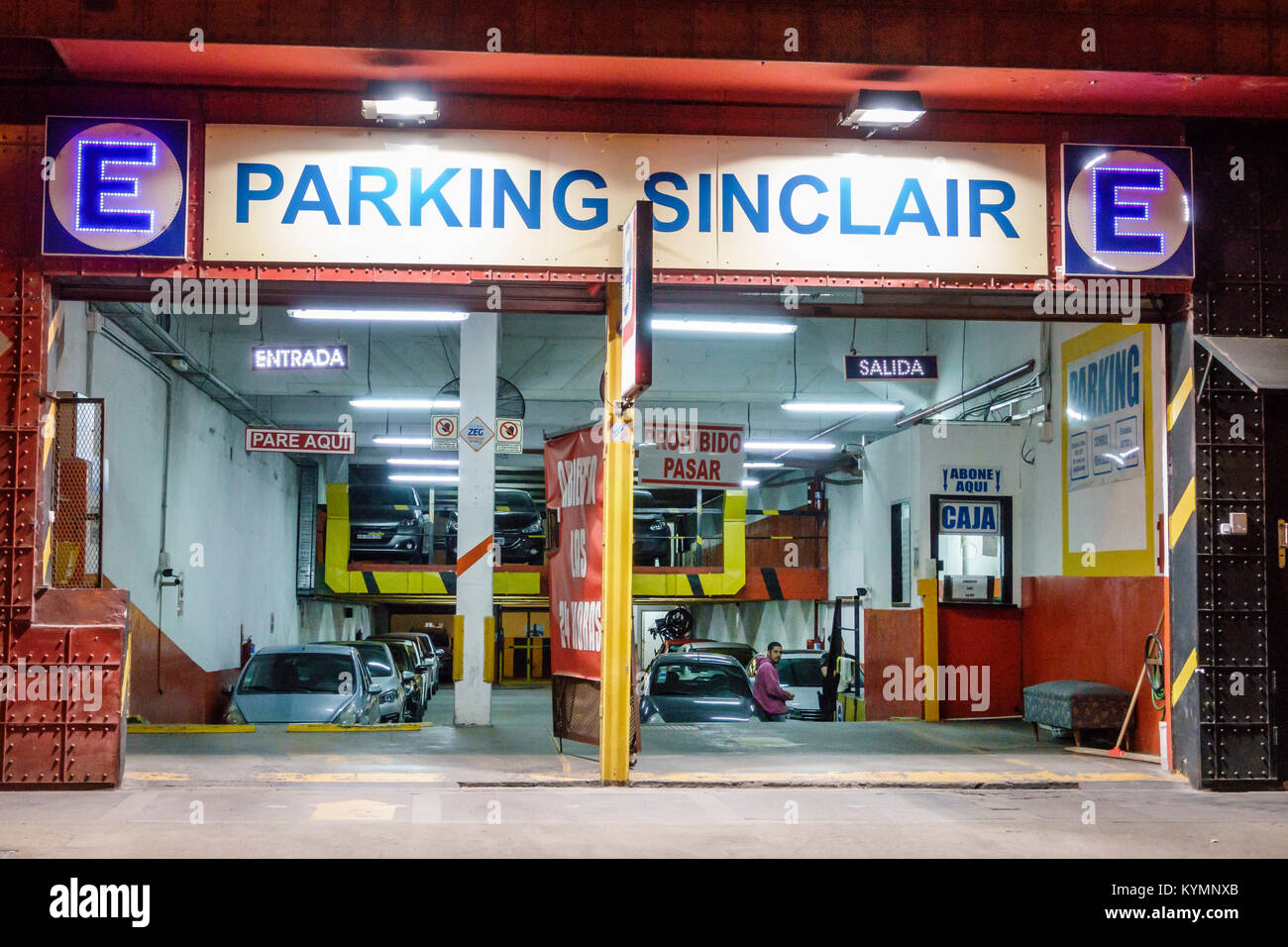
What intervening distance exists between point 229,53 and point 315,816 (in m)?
4.94

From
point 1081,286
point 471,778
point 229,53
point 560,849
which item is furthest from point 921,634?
point 229,53

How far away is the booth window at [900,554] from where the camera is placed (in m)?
15.2

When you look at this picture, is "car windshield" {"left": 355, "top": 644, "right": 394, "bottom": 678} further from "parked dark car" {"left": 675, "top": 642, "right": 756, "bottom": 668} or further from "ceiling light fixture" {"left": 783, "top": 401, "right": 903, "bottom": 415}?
"ceiling light fixture" {"left": 783, "top": 401, "right": 903, "bottom": 415}

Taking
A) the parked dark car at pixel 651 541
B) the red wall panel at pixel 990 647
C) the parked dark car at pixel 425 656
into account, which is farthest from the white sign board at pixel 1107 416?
the parked dark car at pixel 425 656

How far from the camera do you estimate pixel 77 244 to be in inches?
314

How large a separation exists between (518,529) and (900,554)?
36.6ft

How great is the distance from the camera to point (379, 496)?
2556cm

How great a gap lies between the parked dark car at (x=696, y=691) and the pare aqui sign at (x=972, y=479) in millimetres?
3526

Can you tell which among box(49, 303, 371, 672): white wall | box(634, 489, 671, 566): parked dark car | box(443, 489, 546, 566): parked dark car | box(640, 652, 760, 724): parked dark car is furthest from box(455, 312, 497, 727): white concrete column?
box(634, 489, 671, 566): parked dark car

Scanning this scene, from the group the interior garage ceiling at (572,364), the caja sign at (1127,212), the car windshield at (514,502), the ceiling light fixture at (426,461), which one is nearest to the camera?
the caja sign at (1127,212)

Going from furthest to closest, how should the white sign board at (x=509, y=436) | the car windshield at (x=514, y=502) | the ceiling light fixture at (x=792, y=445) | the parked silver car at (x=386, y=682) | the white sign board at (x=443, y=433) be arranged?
the car windshield at (x=514, y=502) → the ceiling light fixture at (x=792, y=445) → the white sign board at (x=509, y=436) → the parked silver car at (x=386, y=682) → the white sign board at (x=443, y=433)

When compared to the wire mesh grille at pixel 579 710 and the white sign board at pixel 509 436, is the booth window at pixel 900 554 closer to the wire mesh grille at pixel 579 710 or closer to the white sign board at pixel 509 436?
the white sign board at pixel 509 436

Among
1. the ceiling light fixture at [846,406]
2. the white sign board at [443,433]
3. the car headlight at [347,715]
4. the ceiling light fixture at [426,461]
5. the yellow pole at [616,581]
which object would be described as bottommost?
the car headlight at [347,715]

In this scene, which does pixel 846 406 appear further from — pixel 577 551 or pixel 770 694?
pixel 577 551
